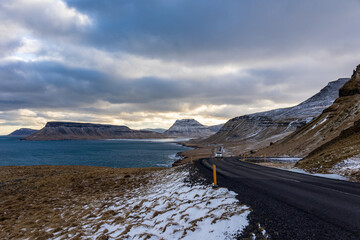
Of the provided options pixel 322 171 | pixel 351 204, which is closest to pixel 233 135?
pixel 322 171

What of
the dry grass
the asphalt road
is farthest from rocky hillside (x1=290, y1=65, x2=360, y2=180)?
the dry grass

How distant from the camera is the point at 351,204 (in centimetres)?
760

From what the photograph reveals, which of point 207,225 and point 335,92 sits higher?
point 335,92

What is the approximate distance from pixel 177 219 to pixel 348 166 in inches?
609

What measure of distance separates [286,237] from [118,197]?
1176cm

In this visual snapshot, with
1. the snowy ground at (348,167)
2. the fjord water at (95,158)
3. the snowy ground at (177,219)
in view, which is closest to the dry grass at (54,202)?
the snowy ground at (177,219)

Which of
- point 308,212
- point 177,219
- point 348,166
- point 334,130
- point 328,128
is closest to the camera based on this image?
point 308,212

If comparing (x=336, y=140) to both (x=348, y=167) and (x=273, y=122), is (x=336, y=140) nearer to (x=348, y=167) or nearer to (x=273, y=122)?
(x=348, y=167)

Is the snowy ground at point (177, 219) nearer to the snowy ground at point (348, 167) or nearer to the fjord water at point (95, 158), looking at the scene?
the snowy ground at point (348, 167)

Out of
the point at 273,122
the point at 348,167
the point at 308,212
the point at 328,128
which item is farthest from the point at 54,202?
the point at 273,122

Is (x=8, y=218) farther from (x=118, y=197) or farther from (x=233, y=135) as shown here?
(x=233, y=135)

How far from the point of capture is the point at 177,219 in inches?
280

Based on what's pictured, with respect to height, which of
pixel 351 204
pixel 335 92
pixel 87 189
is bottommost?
pixel 87 189

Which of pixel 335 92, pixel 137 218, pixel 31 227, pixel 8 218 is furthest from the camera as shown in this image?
pixel 335 92
